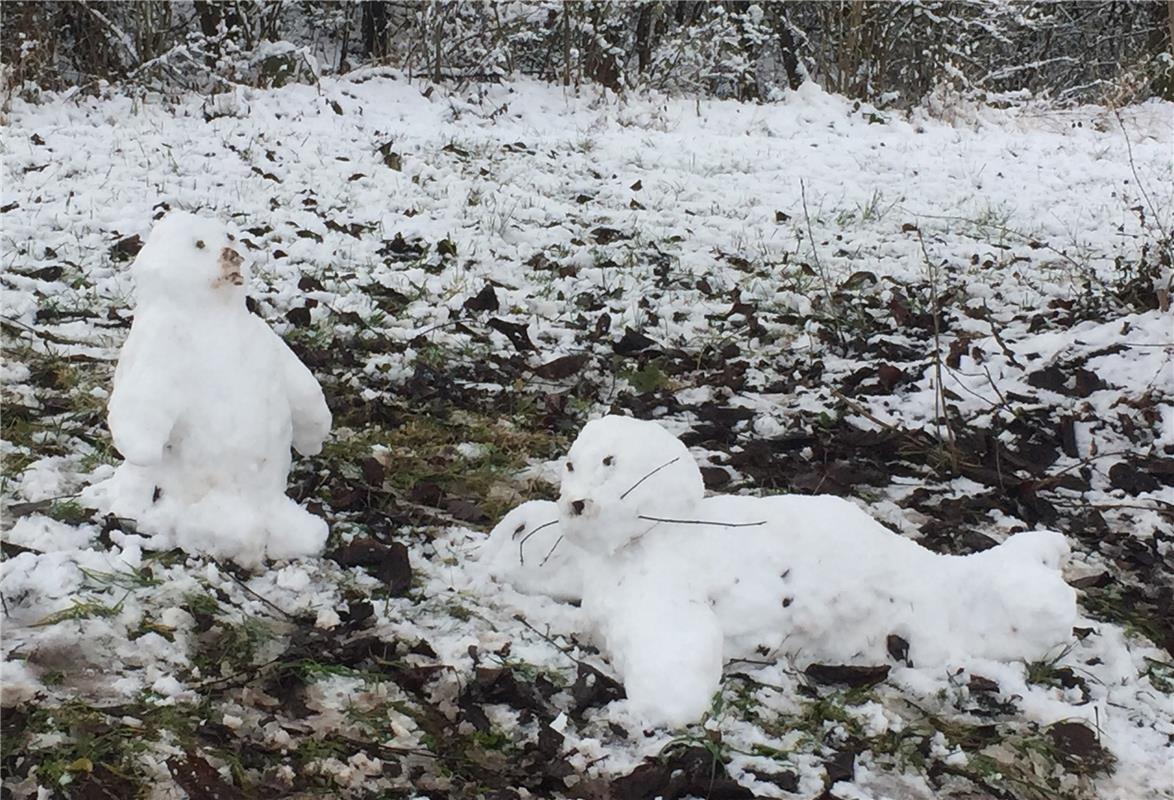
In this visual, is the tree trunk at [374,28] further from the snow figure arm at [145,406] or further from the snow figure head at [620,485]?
the snow figure head at [620,485]

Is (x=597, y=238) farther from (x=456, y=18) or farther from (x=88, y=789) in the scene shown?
(x=456, y=18)

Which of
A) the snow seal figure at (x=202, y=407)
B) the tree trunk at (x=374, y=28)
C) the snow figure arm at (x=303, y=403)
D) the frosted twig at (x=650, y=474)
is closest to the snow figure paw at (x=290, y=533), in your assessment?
the snow seal figure at (x=202, y=407)

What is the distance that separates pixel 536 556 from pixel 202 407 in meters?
0.95

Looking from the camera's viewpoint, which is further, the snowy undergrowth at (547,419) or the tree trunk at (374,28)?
the tree trunk at (374,28)

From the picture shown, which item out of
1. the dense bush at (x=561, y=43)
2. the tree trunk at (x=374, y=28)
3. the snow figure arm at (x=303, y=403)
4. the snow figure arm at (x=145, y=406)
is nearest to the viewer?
the snow figure arm at (x=145, y=406)

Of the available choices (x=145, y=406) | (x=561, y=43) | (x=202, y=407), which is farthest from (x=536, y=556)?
(x=561, y=43)

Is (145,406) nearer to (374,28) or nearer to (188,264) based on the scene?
(188,264)

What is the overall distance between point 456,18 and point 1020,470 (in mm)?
8734

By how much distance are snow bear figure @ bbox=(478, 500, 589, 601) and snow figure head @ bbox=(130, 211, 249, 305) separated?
0.98m

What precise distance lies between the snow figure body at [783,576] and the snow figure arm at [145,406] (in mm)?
1003

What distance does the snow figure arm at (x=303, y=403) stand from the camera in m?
2.67

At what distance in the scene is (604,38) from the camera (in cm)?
1105

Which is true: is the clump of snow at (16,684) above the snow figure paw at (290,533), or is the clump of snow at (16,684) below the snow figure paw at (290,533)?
below

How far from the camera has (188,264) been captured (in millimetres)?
2424
